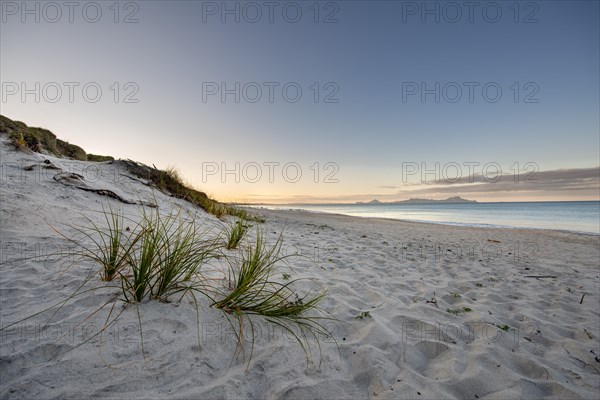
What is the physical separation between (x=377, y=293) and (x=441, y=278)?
1686 millimetres

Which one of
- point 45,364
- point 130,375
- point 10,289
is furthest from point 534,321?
point 10,289

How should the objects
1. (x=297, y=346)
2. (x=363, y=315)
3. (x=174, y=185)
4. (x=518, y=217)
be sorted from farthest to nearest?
(x=518, y=217) → (x=174, y=185) → (x=363, y=315) → (x=297, y=346)

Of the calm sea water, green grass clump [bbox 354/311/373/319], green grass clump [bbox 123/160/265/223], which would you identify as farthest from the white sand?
the calm sea water

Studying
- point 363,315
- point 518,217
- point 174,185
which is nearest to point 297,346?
point 363,315

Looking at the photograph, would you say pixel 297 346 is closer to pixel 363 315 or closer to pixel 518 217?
pixel 363 315

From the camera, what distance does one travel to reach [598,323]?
3223mm

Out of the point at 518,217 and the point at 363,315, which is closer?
the point at 363,315

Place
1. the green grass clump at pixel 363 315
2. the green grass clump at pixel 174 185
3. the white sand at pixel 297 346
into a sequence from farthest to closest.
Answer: the green grass clump at pixel 174 185 < the green grass clump at pixel 363 315 < the white sand at pixel 297 346

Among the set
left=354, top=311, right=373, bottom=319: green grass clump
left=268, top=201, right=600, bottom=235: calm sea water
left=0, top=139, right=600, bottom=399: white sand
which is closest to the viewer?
left=0, top=139, right=600, bottom=399: white sand

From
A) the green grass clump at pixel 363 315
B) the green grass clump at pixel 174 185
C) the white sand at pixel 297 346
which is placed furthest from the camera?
the green grass clump at pixel 174 185

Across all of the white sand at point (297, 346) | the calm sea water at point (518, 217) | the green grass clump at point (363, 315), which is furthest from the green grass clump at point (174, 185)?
the calm sea water at point (518, 217)

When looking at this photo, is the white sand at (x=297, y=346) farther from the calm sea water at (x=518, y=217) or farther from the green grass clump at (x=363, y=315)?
the calm sea water at (x=518, y=217)

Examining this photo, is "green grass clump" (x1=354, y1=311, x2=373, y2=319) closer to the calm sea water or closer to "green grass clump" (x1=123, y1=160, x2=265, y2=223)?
"green grass clump" (x1=123, y1=160, x2=265, y2=223)

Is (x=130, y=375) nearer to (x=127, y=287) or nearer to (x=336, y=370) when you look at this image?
(x=127, y=287)
